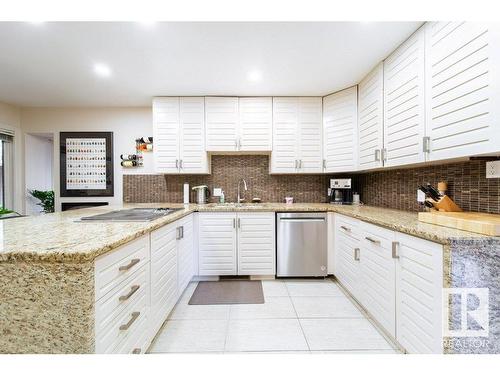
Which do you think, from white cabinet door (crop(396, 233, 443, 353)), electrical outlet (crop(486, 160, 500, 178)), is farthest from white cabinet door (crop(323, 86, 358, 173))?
white cabinet door (crop(396, 233, 443, 353))

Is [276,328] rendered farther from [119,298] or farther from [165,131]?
[165,131]

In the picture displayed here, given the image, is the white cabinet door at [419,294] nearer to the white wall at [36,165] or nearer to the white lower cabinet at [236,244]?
the white lower cabinet at [236,244]

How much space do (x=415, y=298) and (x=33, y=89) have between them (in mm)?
4357

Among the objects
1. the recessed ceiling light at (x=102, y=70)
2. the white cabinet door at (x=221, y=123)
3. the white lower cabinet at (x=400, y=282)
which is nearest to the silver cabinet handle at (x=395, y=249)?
the white lower cabinet at (x=400, y=282)

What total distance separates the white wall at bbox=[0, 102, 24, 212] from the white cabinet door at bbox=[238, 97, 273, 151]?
339 cm

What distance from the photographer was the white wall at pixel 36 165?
12.1ft

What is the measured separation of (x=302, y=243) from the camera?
9.01 ft

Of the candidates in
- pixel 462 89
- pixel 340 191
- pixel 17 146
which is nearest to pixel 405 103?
pixel 462 89

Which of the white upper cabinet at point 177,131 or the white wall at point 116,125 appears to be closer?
the white upper cabinet at point 177,131

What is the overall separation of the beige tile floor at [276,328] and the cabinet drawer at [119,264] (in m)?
0.79
